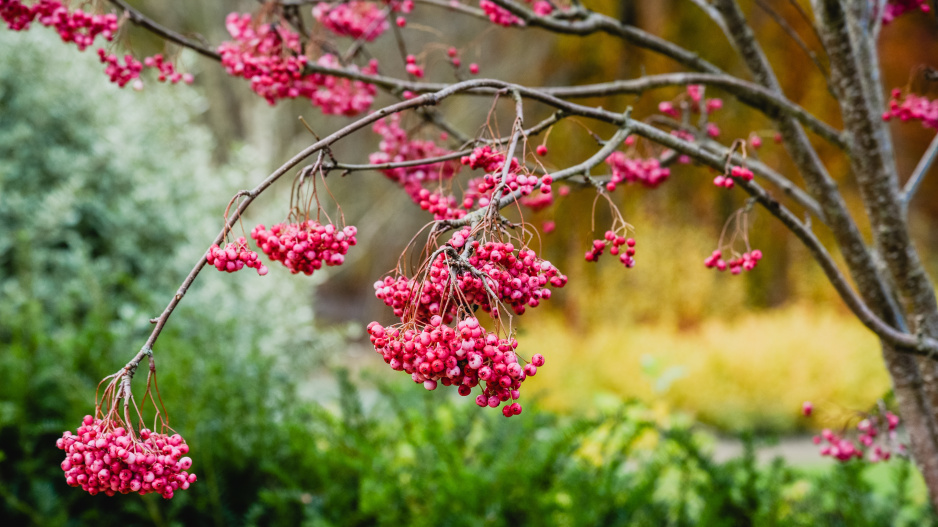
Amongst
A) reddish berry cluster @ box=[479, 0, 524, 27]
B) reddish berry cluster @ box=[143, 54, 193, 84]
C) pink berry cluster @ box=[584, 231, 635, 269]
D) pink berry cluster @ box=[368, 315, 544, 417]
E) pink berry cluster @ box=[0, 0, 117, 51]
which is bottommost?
pink berry cluster @ box=[368, 315, 544, 417]

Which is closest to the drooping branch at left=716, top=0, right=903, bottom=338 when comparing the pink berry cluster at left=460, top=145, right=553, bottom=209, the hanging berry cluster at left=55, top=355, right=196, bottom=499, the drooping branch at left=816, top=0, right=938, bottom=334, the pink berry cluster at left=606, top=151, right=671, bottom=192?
the drooping branch at left=816, top=0, right=938, bottom=334

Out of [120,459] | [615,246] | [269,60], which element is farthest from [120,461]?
[269,60]

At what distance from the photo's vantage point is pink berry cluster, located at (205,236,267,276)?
0.94 metres

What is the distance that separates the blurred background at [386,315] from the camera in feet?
7.35

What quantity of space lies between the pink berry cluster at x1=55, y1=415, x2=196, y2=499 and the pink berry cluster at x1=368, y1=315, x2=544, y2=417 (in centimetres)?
34

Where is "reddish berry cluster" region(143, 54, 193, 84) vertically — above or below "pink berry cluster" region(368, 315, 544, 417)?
above

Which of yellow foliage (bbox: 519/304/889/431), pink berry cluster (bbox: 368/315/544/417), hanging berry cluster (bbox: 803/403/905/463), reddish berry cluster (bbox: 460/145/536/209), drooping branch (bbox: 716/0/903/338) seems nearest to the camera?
pink berry cluster (bbox: 368/315/544/417)

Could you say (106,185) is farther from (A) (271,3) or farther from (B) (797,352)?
(B) (797,352)

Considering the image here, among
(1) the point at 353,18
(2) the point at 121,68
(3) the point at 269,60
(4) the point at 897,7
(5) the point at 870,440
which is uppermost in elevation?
(1) the point at 353,18

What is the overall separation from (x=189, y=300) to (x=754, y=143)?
11.2 feet

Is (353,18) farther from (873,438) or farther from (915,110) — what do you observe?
(873,438)

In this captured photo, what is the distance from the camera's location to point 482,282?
805 mm

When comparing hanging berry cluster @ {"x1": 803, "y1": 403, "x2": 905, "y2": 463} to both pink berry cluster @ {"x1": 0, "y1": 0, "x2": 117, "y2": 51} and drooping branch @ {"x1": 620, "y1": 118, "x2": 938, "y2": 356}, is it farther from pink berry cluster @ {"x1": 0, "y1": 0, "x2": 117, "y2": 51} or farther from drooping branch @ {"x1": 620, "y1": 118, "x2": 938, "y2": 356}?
pink berry cluster @ {"x1": 0, "y1": 0, "x2": 117, "y2": 51}

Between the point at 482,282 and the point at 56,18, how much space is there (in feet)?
4.52
